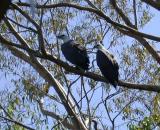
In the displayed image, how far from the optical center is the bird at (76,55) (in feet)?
15.9

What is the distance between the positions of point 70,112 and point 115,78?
1338 millimetres

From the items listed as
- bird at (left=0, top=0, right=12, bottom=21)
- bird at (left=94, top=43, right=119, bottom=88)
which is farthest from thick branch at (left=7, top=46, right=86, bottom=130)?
bird at (left=0, top=0, right=12, bottom=21)

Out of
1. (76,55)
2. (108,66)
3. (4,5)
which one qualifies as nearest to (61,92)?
(76,55)

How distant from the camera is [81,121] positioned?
17.6ft

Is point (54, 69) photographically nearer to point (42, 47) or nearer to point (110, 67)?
point (110, 67)

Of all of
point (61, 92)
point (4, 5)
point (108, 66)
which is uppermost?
point (61, 92)

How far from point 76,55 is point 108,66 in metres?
0.71

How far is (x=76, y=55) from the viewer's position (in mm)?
5137

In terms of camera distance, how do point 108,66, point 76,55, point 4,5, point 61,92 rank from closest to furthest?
point 4,5 < point 108,66 < point 76,55 < point 61,92

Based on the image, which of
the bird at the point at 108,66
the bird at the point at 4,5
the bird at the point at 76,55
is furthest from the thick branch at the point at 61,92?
the bird at the point at 4,5

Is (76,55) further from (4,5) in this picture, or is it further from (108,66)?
(4,5)

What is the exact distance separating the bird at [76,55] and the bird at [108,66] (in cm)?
17

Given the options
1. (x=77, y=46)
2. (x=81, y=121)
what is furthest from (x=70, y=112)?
(x=77, y=46)

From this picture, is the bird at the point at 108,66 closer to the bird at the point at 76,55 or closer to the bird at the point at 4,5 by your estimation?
the bird at the point at 76,55
